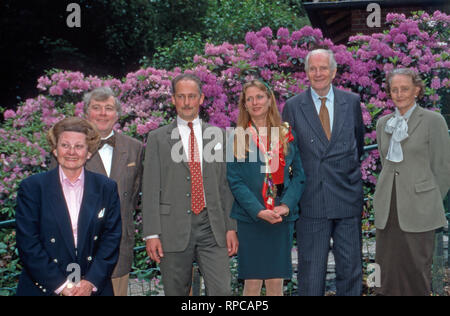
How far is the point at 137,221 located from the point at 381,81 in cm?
411

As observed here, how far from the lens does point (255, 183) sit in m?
3.99

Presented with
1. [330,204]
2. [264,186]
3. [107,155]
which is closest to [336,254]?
[330,204]

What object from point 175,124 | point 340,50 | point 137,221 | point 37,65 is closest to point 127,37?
point 37,65

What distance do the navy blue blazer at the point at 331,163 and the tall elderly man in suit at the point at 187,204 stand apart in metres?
0.63

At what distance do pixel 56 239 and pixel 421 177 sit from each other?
2.75m

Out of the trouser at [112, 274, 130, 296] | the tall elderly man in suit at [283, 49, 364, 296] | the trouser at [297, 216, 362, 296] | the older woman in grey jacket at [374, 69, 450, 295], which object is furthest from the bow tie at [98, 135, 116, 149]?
the older woman in grey jacket at [374, 69, 450, 295]

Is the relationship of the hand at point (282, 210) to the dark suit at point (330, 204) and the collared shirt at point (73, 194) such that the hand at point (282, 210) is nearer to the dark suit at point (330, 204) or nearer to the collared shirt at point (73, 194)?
the dark suit at point (330, 204)

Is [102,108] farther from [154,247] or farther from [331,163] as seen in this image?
[331,163]

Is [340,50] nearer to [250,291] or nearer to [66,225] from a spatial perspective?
[250,291]

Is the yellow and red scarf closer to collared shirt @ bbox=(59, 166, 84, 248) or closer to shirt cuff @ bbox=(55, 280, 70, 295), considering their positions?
collared shirt @ bbox=(59, 166, 84, 248)

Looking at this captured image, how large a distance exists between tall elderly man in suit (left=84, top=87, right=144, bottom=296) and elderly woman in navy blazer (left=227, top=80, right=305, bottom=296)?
A: 2.51ft

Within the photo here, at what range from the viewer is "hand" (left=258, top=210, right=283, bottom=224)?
3.83 meters

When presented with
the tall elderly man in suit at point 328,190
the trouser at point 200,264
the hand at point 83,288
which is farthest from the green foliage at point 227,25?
the hand at point 83,288

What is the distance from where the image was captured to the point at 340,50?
303 inches
